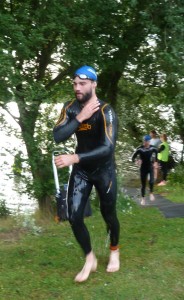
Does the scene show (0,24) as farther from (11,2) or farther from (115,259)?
(115,259)

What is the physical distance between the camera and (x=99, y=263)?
5.56 m

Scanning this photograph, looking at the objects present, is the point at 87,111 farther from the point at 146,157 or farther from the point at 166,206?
the point at 146,157

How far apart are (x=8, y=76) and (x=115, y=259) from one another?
10.8 ft

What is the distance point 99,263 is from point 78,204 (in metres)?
1.03

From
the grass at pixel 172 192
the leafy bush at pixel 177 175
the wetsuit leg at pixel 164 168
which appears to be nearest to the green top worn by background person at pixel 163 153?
the wetsuit leg at pixel 164 168

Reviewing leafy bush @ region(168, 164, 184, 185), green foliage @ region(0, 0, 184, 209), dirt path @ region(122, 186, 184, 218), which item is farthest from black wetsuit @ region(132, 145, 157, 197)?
leafy bush @ region(168, 164, 184, 185)

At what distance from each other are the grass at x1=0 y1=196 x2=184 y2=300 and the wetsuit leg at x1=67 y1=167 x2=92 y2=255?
46cm

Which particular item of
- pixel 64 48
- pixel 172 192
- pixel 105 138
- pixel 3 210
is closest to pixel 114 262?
pixel 105 138

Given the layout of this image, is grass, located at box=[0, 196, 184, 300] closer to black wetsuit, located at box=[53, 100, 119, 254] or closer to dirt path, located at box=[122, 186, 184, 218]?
black wetsuit, located at box=[53, 100, 119, 254]

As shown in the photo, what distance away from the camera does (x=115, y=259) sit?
208 inches

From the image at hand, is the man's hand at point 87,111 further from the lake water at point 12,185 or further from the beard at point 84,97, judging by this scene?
A: the lake water at point 12,185

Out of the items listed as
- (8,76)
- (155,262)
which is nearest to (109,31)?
(8,76)

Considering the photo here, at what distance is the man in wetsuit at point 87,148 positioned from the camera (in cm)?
466

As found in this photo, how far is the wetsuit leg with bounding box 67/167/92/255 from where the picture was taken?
16.0 ft
